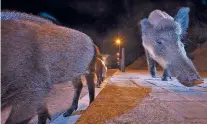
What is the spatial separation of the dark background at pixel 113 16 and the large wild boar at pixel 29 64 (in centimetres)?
846

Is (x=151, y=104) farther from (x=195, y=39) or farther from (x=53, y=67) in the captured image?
(x=195, y=39)

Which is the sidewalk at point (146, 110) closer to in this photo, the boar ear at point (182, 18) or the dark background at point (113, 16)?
the boar ear at point (182, 18)

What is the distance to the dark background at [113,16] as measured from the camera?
36.7ft

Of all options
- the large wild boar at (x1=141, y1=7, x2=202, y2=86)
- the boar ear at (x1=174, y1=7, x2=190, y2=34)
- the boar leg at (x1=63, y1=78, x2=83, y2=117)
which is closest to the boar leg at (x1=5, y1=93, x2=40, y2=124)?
the boar leg at (x1=63, y1=78, x2=83, y2=117)

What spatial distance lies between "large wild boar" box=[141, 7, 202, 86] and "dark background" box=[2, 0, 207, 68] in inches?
191

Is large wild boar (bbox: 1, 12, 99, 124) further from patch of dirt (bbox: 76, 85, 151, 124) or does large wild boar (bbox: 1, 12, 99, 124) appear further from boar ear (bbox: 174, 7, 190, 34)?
boar ear (bbox: 174, 7, 190, 34)

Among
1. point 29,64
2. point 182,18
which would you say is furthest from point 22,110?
point 182,18

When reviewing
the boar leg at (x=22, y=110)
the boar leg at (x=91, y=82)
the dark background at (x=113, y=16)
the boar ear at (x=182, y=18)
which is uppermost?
the dark background at (x=113, y=16)

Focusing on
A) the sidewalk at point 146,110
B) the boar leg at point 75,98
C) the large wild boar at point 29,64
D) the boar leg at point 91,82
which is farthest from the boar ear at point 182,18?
the large wild boar at point 29,64

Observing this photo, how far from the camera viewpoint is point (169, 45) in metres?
4.75

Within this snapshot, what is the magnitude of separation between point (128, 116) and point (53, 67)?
25.5 inches

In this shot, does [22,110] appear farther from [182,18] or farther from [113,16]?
[113,16]

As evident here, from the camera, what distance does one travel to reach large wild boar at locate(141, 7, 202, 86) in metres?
3.93

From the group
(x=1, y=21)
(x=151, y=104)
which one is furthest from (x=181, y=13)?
(x=1, y=21)
